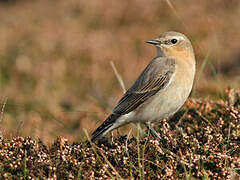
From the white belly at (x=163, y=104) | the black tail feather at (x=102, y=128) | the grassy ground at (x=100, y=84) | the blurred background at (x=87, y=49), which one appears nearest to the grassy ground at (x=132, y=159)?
the grassy ground at (x=100, y=84)

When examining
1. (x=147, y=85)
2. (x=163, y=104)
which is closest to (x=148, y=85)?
(x=147, y=85)

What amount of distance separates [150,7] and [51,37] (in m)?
5.67

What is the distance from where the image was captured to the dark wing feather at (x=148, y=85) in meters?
6.46

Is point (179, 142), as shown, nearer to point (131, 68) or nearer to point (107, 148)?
point (107, 148)

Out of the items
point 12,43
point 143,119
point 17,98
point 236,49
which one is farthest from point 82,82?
point 143,119

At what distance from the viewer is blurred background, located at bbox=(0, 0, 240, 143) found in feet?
41.0

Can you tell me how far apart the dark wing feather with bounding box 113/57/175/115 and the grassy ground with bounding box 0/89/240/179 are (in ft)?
3.62

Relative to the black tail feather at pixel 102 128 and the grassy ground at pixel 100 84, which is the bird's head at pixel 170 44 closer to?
the grassy ground at pixel 100 84

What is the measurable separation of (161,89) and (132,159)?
6.02 feet

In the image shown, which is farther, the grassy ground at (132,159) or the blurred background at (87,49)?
the blurred background at (87,49)

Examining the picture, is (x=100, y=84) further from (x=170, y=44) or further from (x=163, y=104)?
(x=163, y=104)

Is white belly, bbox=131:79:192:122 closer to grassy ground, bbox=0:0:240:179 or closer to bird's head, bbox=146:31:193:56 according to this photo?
grassy ground, bbox=0:0:240:179

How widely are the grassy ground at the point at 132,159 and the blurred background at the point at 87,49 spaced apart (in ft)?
16.4

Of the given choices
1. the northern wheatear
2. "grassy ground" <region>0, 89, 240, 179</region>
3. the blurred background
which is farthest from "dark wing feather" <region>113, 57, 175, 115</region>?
the blurred background
